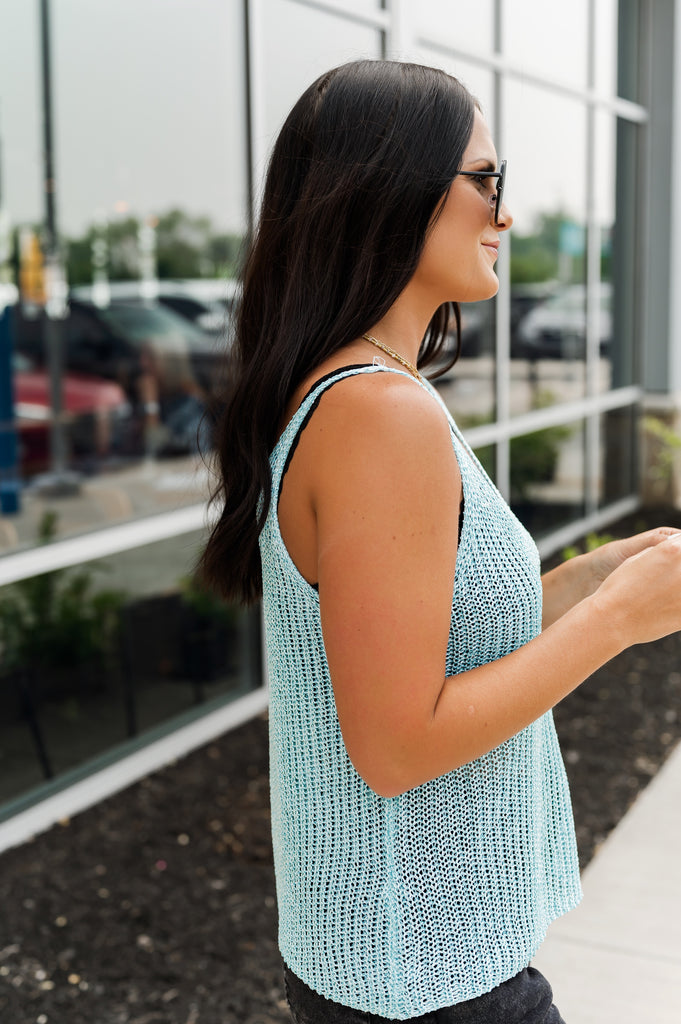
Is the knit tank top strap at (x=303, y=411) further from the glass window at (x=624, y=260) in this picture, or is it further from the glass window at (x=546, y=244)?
the glass window at (x=624, y=260)

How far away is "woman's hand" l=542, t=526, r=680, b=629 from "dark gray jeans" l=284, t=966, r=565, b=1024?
0.47 meters

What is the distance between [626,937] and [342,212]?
2744 mm

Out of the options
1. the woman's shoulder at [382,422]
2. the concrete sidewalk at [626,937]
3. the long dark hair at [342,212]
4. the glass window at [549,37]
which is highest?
the glass window at [549,37]

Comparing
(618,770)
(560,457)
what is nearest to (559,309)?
(560,457)

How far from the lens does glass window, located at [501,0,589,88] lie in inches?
313

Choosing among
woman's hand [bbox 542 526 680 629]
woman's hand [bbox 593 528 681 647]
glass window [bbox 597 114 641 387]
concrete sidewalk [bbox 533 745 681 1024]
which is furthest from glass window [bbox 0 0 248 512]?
woman's hand [bbox 593 528 681 647]

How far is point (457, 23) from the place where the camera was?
715 cm

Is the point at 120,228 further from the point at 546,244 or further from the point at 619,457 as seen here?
the point at 619,457

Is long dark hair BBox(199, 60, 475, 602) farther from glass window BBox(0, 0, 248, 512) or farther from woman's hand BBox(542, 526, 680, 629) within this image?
glass window BBox(0, 0, 248, 512)

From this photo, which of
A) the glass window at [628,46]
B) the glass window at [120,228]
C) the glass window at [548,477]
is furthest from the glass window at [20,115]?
the glass window at [628,46]

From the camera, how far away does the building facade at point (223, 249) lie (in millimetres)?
7762

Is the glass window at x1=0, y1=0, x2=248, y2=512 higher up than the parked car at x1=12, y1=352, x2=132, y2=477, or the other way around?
the glass window at x1=0, y1=0, x2=248, y2=512

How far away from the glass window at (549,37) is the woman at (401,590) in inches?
282

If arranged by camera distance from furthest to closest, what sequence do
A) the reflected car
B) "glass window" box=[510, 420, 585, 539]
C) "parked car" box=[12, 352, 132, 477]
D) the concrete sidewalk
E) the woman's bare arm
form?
"parked car" box=[12, 352, 132, 477] < the reflected car < "glass window" box=[510, 420, 585, 539] < the concrete sidewalk < the woman's bare arm
